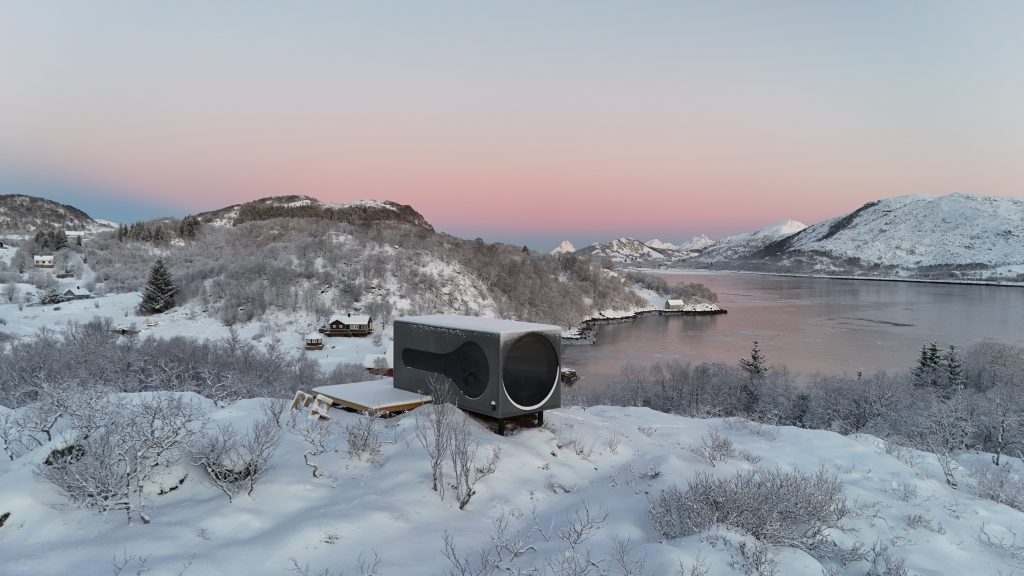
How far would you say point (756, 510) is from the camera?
6078 mm

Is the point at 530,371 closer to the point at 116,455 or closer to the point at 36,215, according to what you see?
the point at 116,455

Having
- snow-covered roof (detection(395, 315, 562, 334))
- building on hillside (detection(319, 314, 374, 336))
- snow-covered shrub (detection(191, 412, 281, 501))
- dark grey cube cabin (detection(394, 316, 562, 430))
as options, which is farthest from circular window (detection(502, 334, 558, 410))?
building on hillside (detection(319, 314, 374, 336))

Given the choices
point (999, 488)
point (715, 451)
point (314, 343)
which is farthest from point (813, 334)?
point (715, 451)

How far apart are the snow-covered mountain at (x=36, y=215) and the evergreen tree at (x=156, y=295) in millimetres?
119354

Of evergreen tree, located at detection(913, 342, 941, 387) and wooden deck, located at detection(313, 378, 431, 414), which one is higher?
wooden deck, located at detection(313, 378, 431, 414)

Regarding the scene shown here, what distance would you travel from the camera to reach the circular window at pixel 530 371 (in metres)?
9.21

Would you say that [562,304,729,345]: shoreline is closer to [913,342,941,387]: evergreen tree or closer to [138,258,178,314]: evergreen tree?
[913,342,941,387]: evergreen tree

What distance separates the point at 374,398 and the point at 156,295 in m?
57.7

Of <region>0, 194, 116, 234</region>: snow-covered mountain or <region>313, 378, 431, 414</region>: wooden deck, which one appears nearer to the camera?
<region>313, 378, 431, 414</region>: wooden deck

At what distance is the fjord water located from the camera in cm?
4678

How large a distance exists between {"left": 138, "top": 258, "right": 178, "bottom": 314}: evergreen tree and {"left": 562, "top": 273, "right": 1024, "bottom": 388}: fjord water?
4393cm

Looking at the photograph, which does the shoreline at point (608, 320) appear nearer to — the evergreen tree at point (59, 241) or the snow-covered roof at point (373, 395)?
the snow-covered roof at point (373, 395)

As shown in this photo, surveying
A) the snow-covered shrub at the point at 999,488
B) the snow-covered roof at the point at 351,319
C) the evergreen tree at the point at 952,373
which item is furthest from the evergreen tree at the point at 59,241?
the evergreen tree at the point at 952,373

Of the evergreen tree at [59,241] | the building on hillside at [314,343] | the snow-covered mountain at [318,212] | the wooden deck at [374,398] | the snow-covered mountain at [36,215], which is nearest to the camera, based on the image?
the wooden deck at [374,398]
